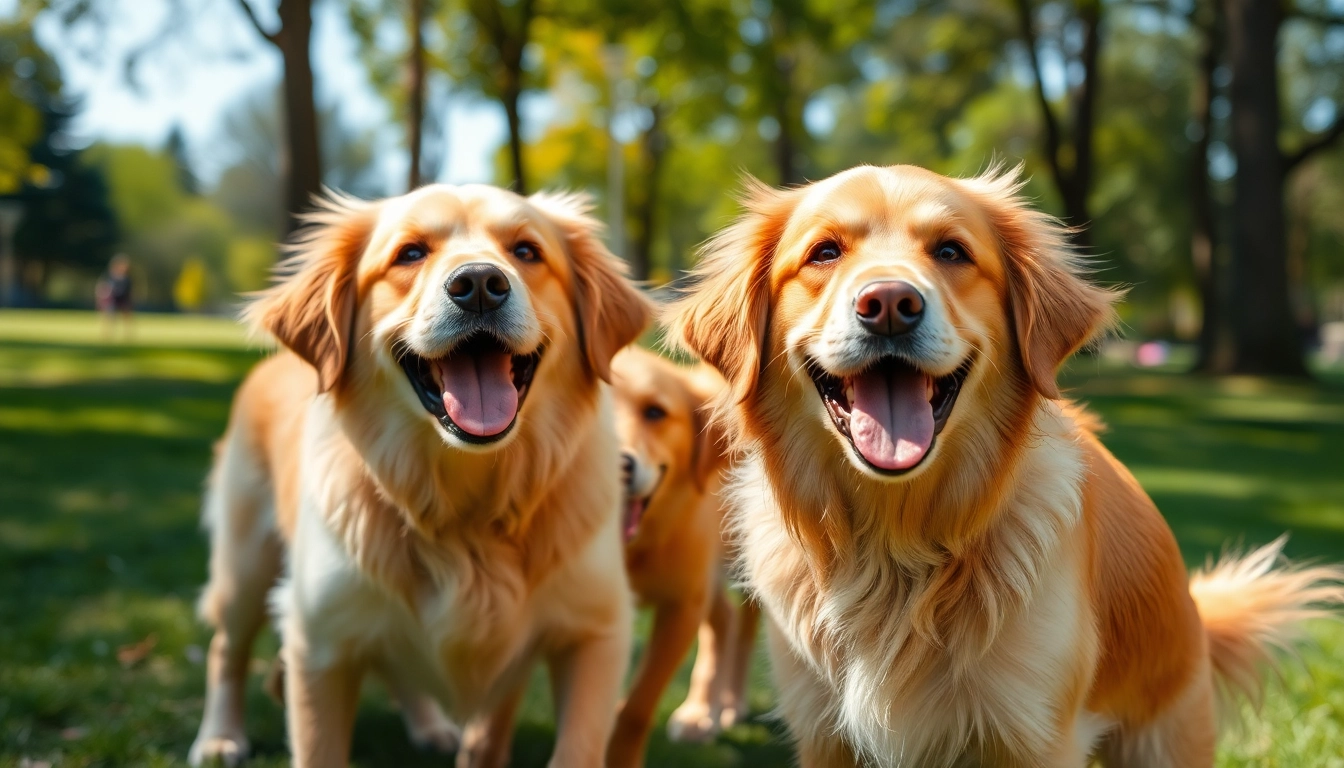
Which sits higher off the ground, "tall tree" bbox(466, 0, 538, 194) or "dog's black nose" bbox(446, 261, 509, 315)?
"tall tree" bbox(466, 0, 538, 194)

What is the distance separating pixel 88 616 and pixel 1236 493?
9.39m

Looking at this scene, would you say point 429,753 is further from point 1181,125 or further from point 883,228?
point 1181,125

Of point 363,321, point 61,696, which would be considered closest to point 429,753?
point 61,696

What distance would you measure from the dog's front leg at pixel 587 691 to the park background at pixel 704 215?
0.77m

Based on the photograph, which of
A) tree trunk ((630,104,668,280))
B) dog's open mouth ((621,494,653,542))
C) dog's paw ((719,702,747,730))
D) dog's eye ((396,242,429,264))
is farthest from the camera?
tree trunk ((630,104,668,280))

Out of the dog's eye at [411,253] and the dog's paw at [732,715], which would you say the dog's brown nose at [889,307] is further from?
the dog's paw at [732,715]

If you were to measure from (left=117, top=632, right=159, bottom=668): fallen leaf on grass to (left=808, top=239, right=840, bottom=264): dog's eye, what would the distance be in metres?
3.85

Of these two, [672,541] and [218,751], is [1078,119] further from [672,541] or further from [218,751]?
[218,751]

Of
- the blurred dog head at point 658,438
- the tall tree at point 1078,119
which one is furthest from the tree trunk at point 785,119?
the blurred dog head at point 658,438

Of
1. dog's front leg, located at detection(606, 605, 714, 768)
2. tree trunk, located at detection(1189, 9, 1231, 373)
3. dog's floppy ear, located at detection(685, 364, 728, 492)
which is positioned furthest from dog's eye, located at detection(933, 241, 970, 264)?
tree trunk, located at detection(1189, 9, 1231, 373)

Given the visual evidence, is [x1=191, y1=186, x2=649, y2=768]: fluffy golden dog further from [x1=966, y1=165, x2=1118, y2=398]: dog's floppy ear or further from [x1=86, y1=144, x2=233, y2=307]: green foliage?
[x1=86, y1=144, x2=233, y2=307]: green foliage

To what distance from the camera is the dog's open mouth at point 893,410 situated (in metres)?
2.51

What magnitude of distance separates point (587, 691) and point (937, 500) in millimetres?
1235

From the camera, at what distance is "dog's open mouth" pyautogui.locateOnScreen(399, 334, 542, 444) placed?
123 inches
